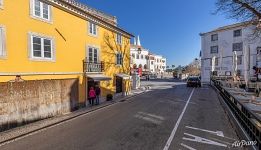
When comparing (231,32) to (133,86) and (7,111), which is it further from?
(7,111)

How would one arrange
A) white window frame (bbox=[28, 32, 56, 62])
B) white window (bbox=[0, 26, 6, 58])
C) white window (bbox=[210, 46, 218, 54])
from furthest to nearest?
white window (bbox=[210, 46, 218, 54]) < white window frame (bbox=[28, 32, 56, 62]) < white window (bbox=[0, 26, 6, 58])

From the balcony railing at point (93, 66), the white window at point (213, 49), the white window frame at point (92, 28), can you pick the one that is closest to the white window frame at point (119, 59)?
the balcony railing at point (93, 66)

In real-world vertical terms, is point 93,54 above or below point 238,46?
below

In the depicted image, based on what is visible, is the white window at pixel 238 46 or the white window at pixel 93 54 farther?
the white window at pixel 238 46

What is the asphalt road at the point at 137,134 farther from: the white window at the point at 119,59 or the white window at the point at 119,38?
the white window at the point at 119,38

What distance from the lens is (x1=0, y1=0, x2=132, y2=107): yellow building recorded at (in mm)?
12422

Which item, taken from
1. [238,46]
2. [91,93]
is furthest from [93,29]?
[238,46]

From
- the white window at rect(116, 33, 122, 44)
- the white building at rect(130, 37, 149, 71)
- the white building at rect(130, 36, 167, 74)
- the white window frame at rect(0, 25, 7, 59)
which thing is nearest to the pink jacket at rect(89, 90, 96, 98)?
the white window frame at rect(0, 25, 7, 59)

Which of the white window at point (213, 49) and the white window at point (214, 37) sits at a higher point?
the white window at point (214, 37)

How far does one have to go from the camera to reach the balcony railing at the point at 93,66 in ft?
63.8

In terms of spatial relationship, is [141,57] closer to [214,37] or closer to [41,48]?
[214,37]

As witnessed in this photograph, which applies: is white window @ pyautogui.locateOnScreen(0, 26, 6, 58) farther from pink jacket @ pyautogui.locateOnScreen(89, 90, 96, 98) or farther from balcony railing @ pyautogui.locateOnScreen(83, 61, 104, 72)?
balcony railing @ pyautogui.locateOnScreen(83, 61, 104, 72)

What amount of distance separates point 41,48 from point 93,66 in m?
6.77

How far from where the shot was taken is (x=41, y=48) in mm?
14617
